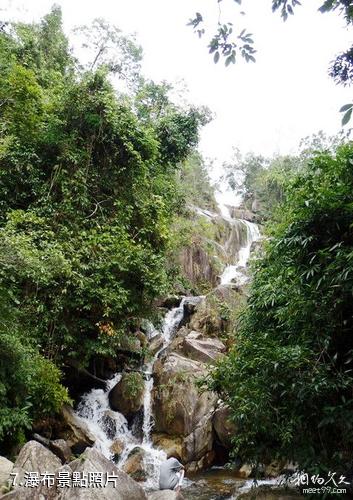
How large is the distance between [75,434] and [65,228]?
4648 millimetres

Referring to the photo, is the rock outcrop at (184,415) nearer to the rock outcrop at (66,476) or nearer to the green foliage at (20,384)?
the green foliage at (20,384)

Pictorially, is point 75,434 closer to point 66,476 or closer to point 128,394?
point 128,394

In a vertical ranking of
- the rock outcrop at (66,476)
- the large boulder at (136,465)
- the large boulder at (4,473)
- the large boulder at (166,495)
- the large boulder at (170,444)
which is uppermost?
the rock outcrop at (66,476)

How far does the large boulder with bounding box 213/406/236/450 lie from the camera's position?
8.58 m

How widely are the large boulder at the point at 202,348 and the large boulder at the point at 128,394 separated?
1914 millimetres

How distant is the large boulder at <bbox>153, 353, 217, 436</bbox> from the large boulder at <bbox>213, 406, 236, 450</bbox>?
31 centimetres

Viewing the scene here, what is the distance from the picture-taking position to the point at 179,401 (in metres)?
9.24

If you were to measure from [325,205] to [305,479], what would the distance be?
2.83 metres

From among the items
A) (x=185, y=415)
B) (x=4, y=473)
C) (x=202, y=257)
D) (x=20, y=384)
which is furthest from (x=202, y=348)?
(x=202, y=257)

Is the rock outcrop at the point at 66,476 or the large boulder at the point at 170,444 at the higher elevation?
the rock outcrop at the point at 66,476

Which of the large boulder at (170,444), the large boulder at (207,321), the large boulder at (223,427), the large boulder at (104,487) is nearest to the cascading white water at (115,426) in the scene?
the large boulder at (170,444)

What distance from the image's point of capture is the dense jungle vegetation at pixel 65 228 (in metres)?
6.88

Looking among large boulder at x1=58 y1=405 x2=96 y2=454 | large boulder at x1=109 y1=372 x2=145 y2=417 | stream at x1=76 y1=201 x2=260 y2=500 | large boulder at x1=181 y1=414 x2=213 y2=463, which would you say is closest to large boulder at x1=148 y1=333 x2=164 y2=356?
stream at x1=76 y1=201 x2=260 y2=500

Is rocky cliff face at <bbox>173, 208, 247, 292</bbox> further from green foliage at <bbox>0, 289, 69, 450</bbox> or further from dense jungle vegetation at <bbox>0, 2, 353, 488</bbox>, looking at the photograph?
green foliage at <bbox>0, 289, 69, 450</bbox>
